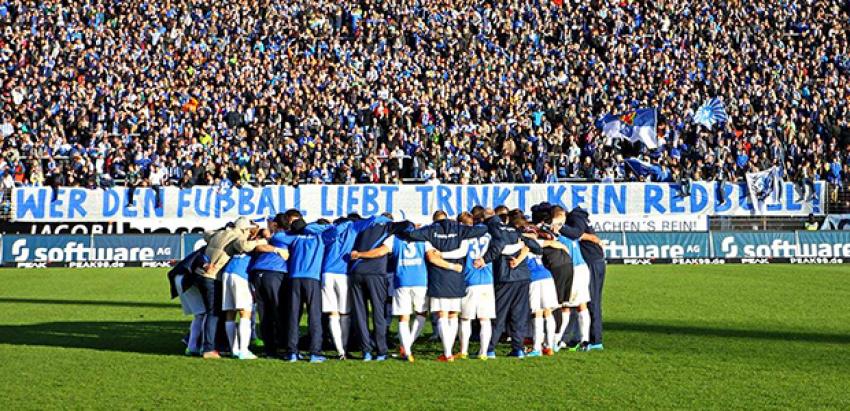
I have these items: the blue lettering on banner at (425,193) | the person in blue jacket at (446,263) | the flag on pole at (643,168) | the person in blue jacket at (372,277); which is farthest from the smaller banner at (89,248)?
the person in blue jacket at (446,263)

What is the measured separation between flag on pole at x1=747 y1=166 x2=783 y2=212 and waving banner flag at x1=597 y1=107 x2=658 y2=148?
390 cm

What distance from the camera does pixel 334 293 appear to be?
51.1 ft

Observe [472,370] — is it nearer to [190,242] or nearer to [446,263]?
[446,263]

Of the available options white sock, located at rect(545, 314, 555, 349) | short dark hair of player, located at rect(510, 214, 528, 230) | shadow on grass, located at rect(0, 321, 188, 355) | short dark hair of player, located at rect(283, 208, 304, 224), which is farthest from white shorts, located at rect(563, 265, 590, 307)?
shadow on grass, located at rect(0, 321, 188, 355)

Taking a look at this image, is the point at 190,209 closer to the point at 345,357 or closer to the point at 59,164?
the point at 59,164

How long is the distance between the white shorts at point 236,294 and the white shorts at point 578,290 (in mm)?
4433

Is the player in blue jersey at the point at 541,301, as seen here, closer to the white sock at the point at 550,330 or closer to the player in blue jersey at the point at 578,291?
the white sock at the point at 550,330

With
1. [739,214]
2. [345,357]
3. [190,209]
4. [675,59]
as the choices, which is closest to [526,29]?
[675,59]

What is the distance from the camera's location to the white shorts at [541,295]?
53.0 feet

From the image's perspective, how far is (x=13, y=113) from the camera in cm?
4394

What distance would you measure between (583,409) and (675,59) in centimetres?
3857

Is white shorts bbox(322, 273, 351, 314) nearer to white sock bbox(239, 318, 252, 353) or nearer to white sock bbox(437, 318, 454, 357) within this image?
white sock bbox(239, 318, 252, 353)

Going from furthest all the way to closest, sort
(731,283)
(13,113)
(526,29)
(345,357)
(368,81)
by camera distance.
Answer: (526,29) → (368,81) → (13,113) → (731,283) → (345,357)

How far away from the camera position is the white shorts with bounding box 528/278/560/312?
16.1 meters
